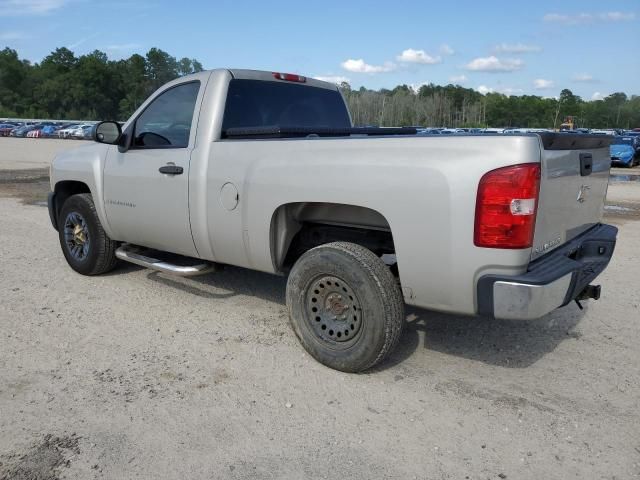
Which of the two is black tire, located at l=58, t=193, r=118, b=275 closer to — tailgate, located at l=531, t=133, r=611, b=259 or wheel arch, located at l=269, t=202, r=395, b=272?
wheel arch, located at l=269, t=202, r=395, b=272

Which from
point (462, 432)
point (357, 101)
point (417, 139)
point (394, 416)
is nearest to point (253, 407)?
point (394, 416)

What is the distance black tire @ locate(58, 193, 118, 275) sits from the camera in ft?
18.6

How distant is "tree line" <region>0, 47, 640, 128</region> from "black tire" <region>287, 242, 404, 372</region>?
97.7m

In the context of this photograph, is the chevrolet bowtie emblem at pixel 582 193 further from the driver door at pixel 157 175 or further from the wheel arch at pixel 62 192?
the wheel arch at pixel 62 192

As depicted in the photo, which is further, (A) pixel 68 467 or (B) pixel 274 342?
(B) pixel 274 342

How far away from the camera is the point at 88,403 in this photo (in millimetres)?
3418

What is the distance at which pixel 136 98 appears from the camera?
121500 mm

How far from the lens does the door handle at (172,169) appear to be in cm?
456

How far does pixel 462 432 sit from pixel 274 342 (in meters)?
1.71

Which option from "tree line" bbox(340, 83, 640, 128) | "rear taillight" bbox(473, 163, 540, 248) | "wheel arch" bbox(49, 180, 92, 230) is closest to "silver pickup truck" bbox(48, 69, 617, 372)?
"rear taillight" bbox(473, 163, 540, 248)

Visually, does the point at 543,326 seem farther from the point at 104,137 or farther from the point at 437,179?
the point at 104,137

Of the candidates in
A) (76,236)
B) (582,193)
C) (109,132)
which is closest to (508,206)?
(582,193)

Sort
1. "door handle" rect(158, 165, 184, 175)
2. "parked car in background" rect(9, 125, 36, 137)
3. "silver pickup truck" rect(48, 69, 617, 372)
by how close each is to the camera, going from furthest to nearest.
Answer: "parked car in background" rect(9, 125, 36, 137), "door handle" rect(158, 165, 184, 175), "silver pickup truck" rect(48, 69, 617, 372)

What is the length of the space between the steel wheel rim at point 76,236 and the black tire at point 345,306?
115 inches
